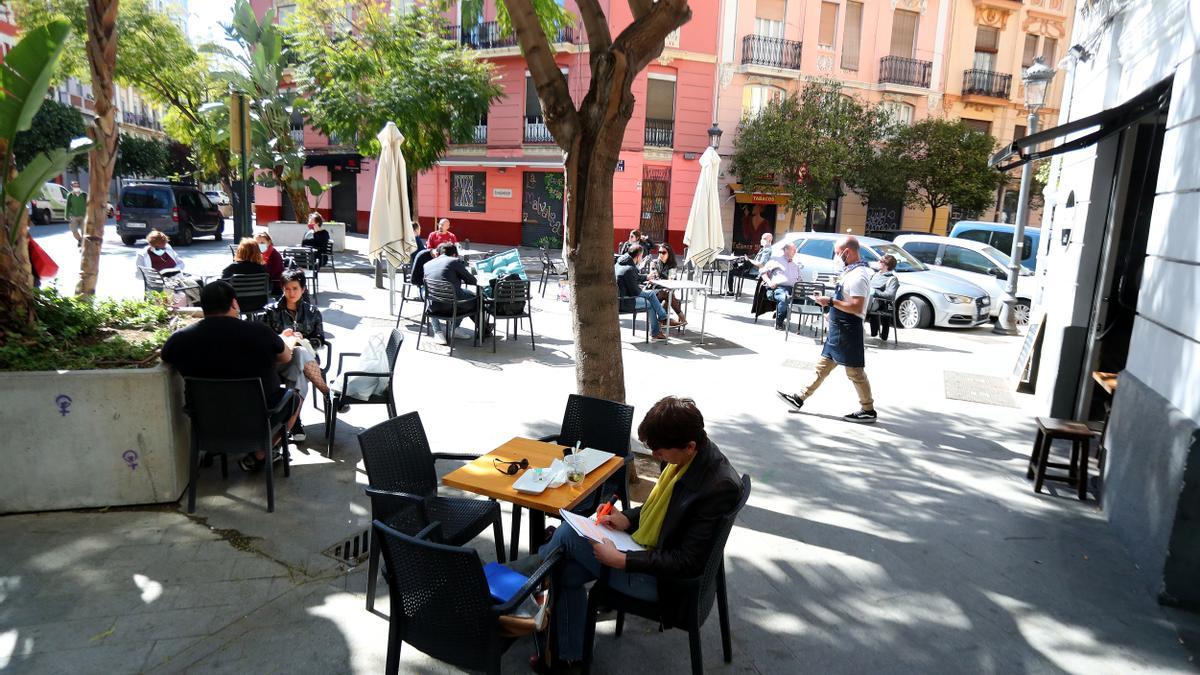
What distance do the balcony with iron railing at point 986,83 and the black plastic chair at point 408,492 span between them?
3100 cm

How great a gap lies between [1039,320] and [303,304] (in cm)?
867

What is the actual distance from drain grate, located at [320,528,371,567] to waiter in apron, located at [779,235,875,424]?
4878mm

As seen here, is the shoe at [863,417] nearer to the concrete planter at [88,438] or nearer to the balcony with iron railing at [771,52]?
the concrete planter at [88,438]

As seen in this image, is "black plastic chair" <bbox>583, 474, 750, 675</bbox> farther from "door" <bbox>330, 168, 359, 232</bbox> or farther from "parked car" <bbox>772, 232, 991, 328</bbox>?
"door" <bbox>330, 168, 359, 232</bbox>

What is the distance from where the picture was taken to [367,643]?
3488 mm

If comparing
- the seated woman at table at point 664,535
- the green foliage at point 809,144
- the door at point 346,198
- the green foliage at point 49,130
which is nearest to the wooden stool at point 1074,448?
the seated woman at table at point 664,535

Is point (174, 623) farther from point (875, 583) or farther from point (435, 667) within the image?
point (875, 583)

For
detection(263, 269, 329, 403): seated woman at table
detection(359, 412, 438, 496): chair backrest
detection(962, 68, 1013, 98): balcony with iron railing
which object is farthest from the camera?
detection(962, 68, 1013, 98): balcony with iron railing

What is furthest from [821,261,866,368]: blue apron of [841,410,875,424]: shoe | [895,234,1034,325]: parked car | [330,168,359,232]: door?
[330,168,359,232]: door

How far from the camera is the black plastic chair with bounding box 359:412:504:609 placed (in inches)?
140

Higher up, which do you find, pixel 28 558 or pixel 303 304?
pixel 303 304

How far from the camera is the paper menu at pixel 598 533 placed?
3119 millimetres

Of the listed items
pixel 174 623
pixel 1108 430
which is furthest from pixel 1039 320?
pixel 174 623

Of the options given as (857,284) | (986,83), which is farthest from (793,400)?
(986,83)
